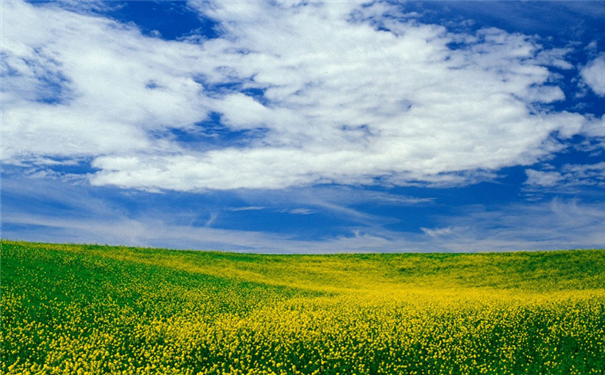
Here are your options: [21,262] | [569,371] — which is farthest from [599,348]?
[21,262]

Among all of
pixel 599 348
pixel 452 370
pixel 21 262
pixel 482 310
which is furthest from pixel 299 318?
pixel 21 262

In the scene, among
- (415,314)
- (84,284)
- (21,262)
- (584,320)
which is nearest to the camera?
(584,320)

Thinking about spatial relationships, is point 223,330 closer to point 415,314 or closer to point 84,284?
point 415,314

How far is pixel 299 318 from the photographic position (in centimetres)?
1962

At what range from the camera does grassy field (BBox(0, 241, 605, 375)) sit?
1425 cm

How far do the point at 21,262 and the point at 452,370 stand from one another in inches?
1087

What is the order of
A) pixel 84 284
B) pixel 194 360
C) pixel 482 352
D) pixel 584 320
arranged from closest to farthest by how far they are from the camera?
pixel 194 360 → pixel 482 352 → pixel 584 320 → pixel 84 284

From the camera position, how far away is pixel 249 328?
17750 millimetres

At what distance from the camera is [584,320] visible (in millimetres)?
Answer: 19328

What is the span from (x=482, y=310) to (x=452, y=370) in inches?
346

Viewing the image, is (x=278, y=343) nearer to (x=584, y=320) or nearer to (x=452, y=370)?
(x=452, y=370)

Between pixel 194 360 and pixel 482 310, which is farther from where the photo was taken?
pixel 482 310

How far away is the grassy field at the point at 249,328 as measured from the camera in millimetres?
14250

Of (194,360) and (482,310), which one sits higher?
(482,310)
